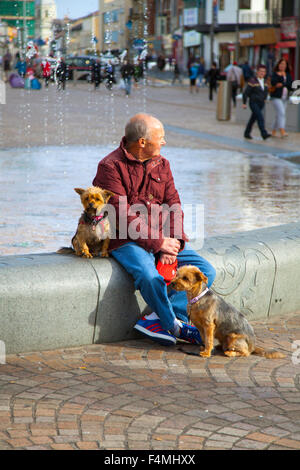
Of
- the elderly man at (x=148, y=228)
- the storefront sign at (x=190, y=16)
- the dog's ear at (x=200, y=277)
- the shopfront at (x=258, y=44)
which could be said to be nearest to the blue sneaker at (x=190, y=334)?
the elderly man at (x=148, y=228)

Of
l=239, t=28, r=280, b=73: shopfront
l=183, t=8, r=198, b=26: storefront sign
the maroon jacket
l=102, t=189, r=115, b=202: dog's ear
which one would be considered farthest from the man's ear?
l=183, t=8, r=198, b=26: storefront sign

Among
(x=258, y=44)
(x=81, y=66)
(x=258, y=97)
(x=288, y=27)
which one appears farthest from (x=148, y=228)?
(x=258, y=44)

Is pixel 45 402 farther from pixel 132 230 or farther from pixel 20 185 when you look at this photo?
pixel 20 185

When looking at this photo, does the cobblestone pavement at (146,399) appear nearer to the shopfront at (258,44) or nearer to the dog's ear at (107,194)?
the dog's ear at (107,194)

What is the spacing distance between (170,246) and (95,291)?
60 centimetres

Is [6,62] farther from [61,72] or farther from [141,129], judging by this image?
[141,129]

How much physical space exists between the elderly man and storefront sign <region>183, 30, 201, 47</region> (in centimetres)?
6821

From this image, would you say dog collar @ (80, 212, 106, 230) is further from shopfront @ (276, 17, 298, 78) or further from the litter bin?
shopfront @ (276, 17, 298, 78)

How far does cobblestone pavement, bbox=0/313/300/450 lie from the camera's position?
3844 millimetres

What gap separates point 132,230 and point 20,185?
7314 mm

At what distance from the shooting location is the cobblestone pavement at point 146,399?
384 centimetres

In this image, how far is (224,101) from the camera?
2470 centimetres

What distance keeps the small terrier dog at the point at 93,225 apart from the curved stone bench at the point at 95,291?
0.10m

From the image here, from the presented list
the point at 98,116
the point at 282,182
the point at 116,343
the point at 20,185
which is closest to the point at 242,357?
the point at 116,343
